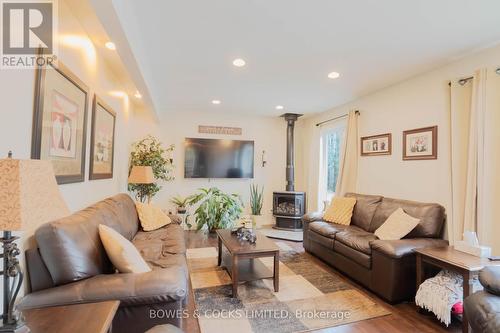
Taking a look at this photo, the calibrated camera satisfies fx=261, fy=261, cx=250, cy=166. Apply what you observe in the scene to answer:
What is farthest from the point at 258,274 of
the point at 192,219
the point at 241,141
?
the point at 241,141

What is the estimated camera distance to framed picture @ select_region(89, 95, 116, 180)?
2.68 m

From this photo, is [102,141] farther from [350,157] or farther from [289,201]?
[289,201]

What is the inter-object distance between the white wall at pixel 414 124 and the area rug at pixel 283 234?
1458 millimetres

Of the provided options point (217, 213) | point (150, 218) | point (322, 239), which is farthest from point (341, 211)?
point (150, 218)

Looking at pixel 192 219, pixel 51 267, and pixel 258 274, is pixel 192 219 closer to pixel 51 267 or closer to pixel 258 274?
pixel 258 274

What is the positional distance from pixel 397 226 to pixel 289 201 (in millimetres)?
2872

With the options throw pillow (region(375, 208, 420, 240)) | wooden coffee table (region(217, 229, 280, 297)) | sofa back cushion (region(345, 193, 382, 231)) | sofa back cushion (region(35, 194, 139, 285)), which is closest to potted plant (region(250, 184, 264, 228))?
sofa back cushion (region(345, 193, 382, 231))

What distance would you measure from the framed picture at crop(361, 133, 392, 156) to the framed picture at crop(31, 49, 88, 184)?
151 inches

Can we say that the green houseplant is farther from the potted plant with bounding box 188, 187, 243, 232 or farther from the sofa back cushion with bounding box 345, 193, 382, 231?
the sofa back cushion with bounding box 345, 193, 382, 231

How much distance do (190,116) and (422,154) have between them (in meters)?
4.30

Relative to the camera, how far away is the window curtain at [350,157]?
4.46 m

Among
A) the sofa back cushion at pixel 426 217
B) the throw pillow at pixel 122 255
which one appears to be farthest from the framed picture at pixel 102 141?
the sofa back cushion at pixel 426 217

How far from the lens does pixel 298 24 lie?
7.38 feet

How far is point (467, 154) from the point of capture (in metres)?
2.73
